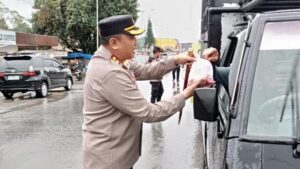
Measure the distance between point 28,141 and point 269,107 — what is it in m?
7.45

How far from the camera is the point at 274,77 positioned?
272cm

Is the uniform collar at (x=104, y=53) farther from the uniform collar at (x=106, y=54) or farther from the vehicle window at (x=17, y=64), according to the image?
the vehicle window at (x=17, y=64)

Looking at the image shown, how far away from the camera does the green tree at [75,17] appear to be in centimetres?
4409

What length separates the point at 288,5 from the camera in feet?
15.1

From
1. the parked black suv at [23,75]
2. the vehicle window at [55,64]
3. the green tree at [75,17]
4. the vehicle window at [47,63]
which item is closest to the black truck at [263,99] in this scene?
the parked black suv at [23,75]

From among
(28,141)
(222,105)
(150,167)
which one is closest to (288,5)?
(222,105)

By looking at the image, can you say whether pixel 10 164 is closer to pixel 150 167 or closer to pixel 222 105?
pixel 150 167

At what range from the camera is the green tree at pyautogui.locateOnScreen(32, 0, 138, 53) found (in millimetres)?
44094

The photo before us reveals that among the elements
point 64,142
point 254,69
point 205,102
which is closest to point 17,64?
point 64,142

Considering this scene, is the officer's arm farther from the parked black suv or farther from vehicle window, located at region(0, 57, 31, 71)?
vehicle window, located at region(0, 57, 31, 71)

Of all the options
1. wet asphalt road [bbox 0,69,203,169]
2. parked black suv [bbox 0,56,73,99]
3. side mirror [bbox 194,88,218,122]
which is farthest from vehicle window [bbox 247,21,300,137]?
parked black suv [bbox 0,56,73,99]

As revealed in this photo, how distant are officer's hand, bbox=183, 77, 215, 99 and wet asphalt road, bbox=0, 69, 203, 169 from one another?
367 centimetres

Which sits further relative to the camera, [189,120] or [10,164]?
[189,120]

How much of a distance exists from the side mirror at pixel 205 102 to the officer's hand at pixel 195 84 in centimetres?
23
